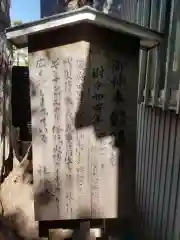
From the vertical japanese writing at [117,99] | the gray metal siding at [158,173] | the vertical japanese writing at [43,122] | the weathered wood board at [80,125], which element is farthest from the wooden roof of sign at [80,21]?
the gray metal siding at [158,173]

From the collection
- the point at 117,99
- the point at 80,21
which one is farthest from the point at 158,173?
the point at 80,21

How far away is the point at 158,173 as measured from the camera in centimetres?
417

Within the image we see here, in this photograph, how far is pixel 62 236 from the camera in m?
3.22

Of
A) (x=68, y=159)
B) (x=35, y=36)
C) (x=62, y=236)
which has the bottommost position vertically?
(x=62, y=236)

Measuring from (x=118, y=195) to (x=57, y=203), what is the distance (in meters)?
0.63

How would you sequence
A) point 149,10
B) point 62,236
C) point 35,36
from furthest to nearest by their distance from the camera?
point 149,10
point 62,236
point 35,36

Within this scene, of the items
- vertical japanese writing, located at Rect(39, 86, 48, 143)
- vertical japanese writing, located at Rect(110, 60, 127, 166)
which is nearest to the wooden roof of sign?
vertical japanese writing, located at Rect(110, 60, 127, 166)

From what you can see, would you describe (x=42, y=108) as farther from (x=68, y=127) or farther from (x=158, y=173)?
(x=158, y=173)

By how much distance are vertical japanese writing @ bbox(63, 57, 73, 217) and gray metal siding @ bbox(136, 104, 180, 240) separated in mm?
1273

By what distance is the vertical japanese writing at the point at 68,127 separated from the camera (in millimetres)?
2791

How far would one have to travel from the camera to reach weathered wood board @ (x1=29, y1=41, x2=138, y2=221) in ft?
9.15

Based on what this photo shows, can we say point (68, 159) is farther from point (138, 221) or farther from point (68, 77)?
point (138, 221)

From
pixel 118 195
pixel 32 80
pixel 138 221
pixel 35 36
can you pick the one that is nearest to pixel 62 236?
pixel 118 195

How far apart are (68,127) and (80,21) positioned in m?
0.99
